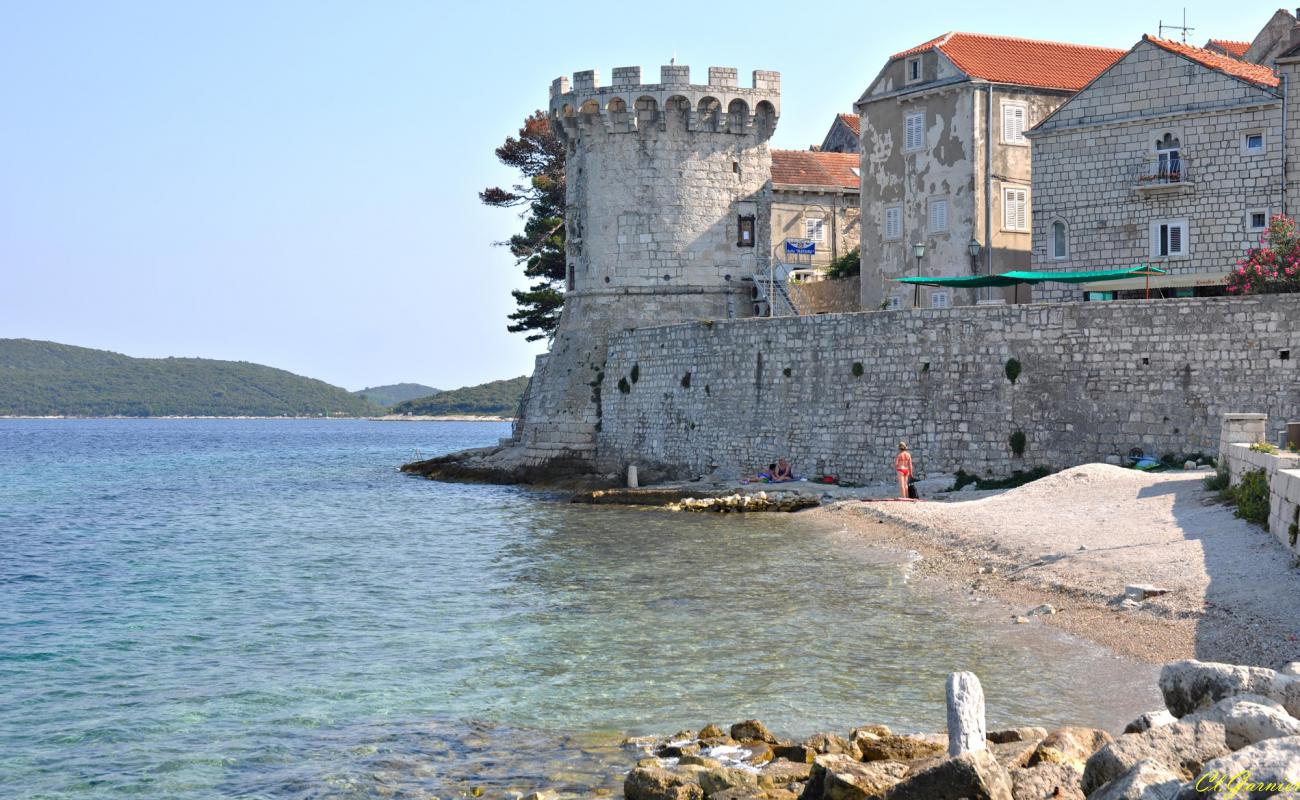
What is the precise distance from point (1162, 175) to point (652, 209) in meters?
13.4

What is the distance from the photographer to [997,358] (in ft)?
85.4

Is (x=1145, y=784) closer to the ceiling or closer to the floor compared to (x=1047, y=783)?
closer to the ceiling

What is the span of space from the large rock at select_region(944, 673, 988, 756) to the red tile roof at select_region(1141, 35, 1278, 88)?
2629 centimetres

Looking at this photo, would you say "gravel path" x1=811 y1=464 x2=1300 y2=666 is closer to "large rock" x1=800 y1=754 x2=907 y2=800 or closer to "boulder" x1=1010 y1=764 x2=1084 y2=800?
"boulder" x1=1010 y1=764 x2=1084 y2=800

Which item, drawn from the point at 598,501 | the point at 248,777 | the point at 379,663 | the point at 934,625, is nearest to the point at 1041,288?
the point at 598,501

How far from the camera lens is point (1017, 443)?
2570 cm

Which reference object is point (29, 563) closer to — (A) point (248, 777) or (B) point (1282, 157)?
(A) point (248, 777)

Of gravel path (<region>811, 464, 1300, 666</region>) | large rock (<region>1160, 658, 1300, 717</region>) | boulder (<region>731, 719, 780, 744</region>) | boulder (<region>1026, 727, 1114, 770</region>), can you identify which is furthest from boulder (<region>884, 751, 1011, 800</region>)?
gravel path (<region>811, 464, 1300, 666</region>)

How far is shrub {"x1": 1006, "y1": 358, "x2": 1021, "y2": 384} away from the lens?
84.3 ft

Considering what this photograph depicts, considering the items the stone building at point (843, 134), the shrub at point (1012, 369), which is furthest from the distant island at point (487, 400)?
the shrub at point (1012, 369)

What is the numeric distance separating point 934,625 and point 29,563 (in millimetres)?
18826

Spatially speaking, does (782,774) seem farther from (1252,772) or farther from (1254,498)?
(1254,498)

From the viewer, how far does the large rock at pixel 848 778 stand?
336 inches

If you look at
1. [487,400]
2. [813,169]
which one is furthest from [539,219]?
[487,400]
